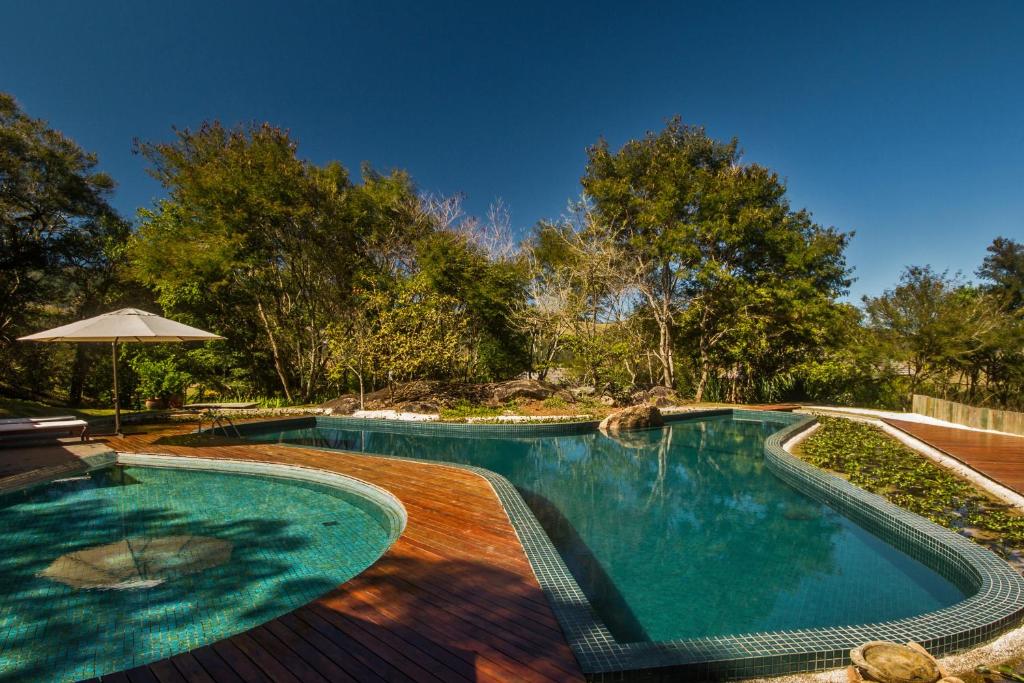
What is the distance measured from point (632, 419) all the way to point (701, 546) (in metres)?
6.30

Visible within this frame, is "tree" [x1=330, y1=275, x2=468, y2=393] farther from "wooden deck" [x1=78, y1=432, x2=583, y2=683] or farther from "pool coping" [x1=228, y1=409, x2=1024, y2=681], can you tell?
"wooden deck" [x1=78, y1=432, x2=583, y2=683]

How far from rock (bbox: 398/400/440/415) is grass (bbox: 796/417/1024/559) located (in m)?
7.90

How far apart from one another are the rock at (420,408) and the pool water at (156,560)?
210 inches

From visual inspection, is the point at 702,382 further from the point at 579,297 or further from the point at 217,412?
the point at 217,412

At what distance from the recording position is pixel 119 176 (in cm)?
1478

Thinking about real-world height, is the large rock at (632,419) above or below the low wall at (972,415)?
below

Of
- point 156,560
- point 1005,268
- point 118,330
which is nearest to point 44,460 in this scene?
point 118,330

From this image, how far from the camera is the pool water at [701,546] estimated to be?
3.56m

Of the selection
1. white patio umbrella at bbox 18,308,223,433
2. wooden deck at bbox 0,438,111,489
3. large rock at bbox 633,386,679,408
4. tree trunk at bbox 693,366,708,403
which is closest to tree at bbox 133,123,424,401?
white patio umbrella at bbox 18,308,223,433

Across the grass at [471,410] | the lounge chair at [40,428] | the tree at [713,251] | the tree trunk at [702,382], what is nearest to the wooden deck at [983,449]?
the tree at [713,251]

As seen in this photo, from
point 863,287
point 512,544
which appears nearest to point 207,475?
point 512,544

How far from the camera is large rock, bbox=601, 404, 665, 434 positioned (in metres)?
10.8

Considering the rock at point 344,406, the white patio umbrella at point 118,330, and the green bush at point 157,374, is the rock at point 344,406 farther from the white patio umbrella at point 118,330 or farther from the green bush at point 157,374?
the white patio umbrella at point 118,330

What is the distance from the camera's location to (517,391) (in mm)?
13234
